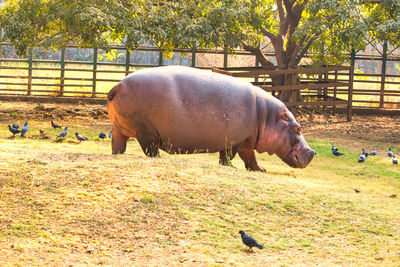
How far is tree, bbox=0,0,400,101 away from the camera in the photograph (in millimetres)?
14055

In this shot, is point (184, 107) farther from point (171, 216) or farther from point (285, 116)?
point (171, 216)

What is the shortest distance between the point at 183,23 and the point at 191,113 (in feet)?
23.8

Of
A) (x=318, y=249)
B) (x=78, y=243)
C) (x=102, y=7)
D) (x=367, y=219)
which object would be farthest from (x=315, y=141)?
(x=78, y=243)

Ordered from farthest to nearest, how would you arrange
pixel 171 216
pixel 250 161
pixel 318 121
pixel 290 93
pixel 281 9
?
pixel 281 9 → pixel 290 93 → pixel 318 121 → pixel 250 161 → pixel 171 216

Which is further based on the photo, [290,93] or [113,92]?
[290,93]

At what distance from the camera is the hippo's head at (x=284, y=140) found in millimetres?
8648

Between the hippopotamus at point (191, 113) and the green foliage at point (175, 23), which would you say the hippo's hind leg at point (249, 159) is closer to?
the hippopotamus at point (191, 113)

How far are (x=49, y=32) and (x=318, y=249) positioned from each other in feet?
39.6

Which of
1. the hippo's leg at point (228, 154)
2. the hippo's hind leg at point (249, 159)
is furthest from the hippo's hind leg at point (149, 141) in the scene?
the hippo's hind leg at point (249, 159)

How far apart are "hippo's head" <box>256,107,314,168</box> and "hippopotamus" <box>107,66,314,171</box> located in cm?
1

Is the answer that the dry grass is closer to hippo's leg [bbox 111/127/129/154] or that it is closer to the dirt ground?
hippo's leg [bbox 111/127/129/154]

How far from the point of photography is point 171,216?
5.33 metres

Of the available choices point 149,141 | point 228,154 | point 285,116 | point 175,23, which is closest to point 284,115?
point 285,116

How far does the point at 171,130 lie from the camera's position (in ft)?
25.9
